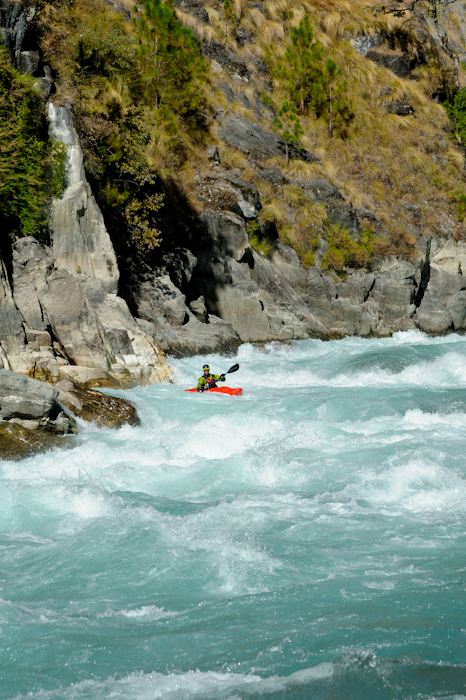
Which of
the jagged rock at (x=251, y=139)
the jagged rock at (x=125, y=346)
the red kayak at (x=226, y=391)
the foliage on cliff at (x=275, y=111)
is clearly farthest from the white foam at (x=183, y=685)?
the jagged rock at (x=251, y=139)

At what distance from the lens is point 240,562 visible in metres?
4.35

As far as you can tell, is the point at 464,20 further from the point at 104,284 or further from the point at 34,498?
the point at 34,498

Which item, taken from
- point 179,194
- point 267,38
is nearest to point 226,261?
point 179,194

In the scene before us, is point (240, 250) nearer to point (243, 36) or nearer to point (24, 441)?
point (24, 441)

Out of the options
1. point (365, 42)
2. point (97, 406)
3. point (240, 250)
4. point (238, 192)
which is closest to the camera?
point (97, 406)

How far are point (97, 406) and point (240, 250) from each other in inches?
426

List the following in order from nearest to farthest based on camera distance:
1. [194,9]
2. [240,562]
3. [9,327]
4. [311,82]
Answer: [240,562], [9,327], [194,9], [311,82]

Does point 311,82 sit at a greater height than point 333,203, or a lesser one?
greater

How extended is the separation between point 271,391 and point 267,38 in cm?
2424

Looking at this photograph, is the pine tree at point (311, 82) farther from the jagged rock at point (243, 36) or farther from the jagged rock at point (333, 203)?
the jagged rock at point (333, 203)

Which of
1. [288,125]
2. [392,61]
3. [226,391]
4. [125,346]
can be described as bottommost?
[226,391]

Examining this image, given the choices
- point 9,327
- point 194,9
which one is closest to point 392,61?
point 194,9

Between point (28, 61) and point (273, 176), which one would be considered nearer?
point (28, 61)

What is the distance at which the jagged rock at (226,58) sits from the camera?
2617cm
